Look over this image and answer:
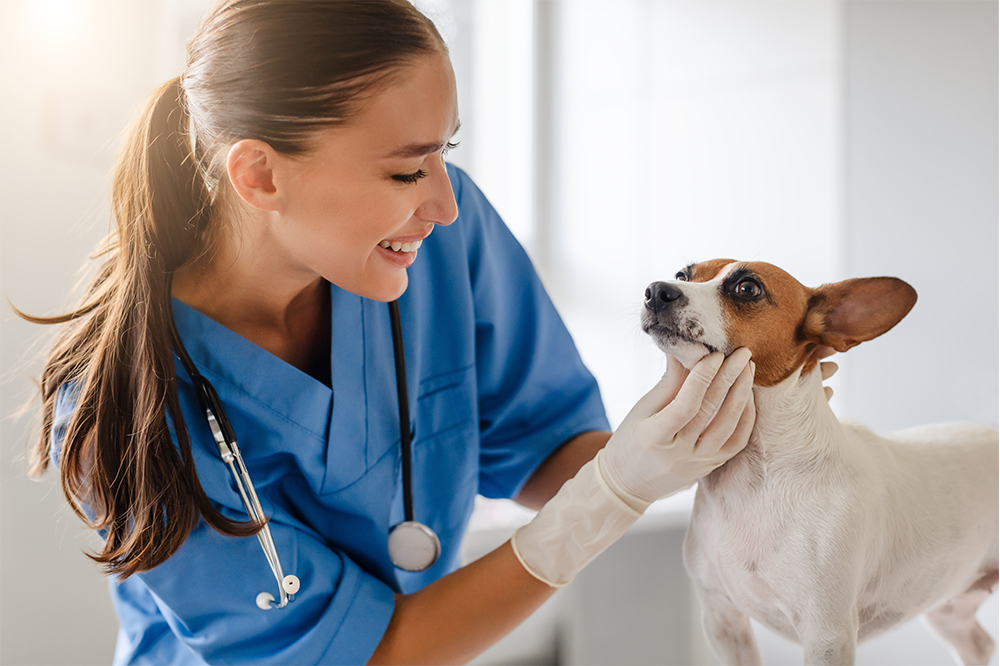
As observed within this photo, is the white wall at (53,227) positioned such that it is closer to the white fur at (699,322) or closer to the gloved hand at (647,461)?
the gloved hand at (647,461)

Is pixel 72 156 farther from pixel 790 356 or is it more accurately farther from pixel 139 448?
pixel 790 356

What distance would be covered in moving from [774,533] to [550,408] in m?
0.44

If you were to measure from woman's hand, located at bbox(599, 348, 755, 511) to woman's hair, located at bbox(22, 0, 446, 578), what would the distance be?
0.43 meters

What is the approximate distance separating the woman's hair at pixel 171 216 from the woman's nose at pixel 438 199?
113mm

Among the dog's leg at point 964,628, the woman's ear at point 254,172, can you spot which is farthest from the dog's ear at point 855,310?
the woman's ear at point 254,172

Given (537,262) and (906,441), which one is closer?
(906,441)

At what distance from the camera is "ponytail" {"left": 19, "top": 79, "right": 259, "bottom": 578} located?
0.74m

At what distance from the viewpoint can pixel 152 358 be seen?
74 centimetres

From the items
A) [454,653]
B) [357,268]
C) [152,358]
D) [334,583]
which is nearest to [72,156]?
[152,358]

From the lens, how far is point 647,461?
70cm

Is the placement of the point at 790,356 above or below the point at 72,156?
below

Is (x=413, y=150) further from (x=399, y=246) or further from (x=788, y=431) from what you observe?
(x=788, y=431)

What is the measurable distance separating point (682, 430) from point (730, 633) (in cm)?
21

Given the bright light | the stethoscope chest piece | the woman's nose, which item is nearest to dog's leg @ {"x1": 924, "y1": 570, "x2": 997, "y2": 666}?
the stethoscope chest piece
